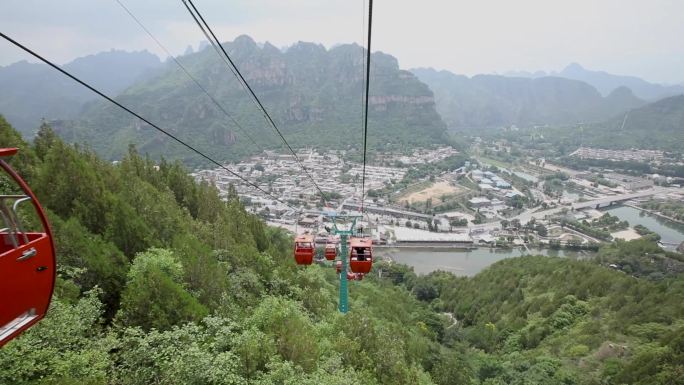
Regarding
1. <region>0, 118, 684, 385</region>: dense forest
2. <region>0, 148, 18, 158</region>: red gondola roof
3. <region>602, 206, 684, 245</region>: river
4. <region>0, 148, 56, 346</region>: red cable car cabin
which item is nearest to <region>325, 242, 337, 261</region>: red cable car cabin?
<region>0, 118, 684, 385</region>: dense forest

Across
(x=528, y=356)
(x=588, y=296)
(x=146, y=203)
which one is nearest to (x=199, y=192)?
(x=146, y=203)

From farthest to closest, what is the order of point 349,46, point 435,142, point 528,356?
1. point 349,46
2. point 435,142
3. point 528,356

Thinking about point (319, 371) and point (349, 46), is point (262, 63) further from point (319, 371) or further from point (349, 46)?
point (319, 371)

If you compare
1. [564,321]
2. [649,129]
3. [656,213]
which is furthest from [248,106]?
[649,129]

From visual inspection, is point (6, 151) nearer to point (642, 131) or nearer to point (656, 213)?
point (656, 213)

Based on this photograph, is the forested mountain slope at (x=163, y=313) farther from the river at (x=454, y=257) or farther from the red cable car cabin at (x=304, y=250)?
the river at (x=454, y=257)

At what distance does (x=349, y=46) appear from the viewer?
16075 cm

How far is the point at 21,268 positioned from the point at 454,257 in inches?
2140

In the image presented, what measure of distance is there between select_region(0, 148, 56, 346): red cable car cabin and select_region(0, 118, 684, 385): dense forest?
10.9ft

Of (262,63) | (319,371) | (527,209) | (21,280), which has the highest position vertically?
(262,63)

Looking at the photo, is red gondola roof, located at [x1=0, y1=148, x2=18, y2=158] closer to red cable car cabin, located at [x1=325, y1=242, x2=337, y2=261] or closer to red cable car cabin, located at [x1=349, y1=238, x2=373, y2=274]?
red cable car cabin, located at [x1=349, y1=238, x2=373, y2=274]

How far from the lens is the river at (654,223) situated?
62.0 meters

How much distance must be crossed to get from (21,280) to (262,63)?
141 m

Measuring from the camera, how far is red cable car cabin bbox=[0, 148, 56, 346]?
337 centimetres
